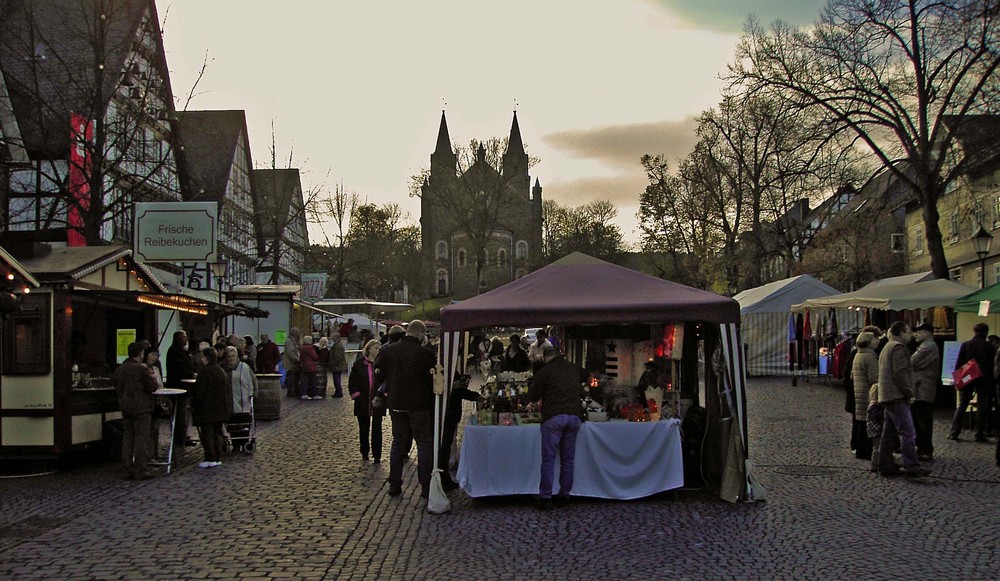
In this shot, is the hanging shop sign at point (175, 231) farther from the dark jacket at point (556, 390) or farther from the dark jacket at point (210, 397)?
the dark jacket at point (556, 390)

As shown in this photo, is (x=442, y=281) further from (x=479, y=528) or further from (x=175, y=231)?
(x=479, y=528)

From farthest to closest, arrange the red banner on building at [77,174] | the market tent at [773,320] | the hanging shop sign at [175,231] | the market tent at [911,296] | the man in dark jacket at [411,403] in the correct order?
the market tent at [773,320] < the market tent at [911,296] < the hanging shop sign at [175,231] < the red banner on building at [77,174] < the man in dark jacket at [411,403]

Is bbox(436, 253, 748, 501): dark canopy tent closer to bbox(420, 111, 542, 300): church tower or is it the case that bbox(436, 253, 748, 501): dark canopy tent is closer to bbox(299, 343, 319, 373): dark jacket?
bbox(299, 343, 319, 373): dark jacket

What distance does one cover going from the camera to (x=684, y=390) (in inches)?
470

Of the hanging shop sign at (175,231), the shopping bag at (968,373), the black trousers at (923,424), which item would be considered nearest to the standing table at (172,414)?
the hanging shop sign at (175,231)

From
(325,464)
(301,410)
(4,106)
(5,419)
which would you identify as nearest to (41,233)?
(4,106)

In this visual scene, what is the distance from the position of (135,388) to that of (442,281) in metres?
101

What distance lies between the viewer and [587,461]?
9844mm

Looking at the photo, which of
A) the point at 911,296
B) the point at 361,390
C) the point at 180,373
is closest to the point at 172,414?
the point at 180,373

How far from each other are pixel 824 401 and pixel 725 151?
78.5ft

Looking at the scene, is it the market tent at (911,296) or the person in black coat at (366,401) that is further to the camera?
the market tent at (911,296)

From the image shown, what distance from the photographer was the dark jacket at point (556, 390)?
952 centimetres

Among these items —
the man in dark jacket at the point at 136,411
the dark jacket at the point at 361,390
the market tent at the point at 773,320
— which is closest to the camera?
the man in dark jacket at the point at 136,411

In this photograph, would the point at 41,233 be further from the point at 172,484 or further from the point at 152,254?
the point at 172,484
